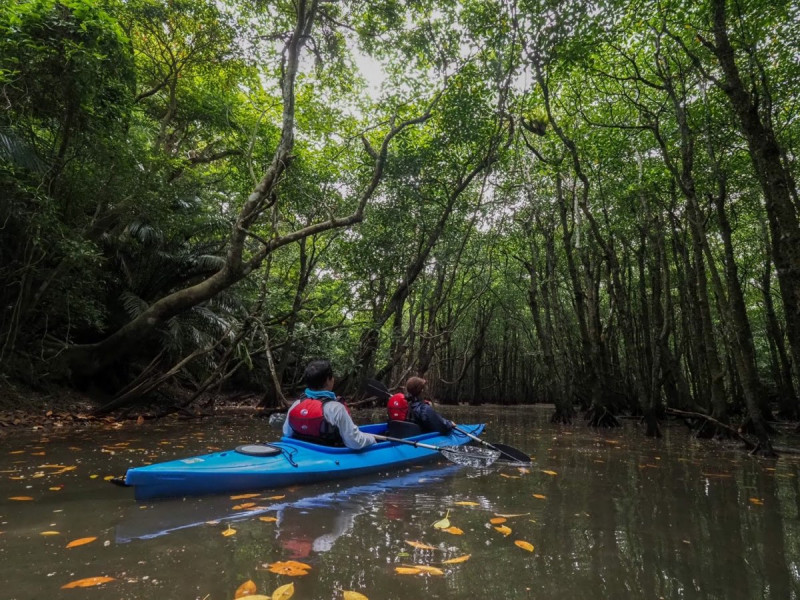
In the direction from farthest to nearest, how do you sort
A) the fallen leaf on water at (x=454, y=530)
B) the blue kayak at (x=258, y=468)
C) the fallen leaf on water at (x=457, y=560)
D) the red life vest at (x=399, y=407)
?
1. the red life vest at (x=399, y=407)
2. the blue kayak at (x=258, y=468)
3. the fallen leaf on water at (x=454, y=530)
4. the fallen leaf on water at (x=457, y=560)

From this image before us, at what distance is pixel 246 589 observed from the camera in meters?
1.73

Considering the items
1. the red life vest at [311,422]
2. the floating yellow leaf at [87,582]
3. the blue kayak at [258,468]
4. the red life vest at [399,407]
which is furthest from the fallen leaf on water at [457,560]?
the red life vest at [399,407]

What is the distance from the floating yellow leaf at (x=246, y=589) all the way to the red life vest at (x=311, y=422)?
2.16m

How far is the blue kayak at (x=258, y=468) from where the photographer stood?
117 inches

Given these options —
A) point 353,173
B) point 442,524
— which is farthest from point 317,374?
point 353,173

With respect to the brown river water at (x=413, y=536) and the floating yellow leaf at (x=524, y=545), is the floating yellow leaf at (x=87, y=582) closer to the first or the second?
the brown river water at (x=413, y=536)

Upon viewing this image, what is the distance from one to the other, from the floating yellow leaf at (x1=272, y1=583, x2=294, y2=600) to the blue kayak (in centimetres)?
165

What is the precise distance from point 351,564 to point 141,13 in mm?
10047

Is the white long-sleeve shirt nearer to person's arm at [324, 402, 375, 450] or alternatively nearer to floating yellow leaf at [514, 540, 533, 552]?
person's arm at [324, 402, 375, 450]

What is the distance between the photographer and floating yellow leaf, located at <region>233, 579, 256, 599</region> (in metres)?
1.69

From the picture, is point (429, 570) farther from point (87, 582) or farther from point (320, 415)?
point (320, 415)

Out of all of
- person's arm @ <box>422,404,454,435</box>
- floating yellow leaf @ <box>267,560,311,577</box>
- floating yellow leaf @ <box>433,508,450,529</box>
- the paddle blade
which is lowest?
floating yellow leaf @ <box>267,560,311,577</box>

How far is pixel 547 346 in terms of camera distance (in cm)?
1220

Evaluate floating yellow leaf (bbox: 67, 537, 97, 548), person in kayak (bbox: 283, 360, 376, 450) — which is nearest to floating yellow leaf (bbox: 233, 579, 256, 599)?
floating yellow leaf (bbox: 67, 537, 97, 548)
